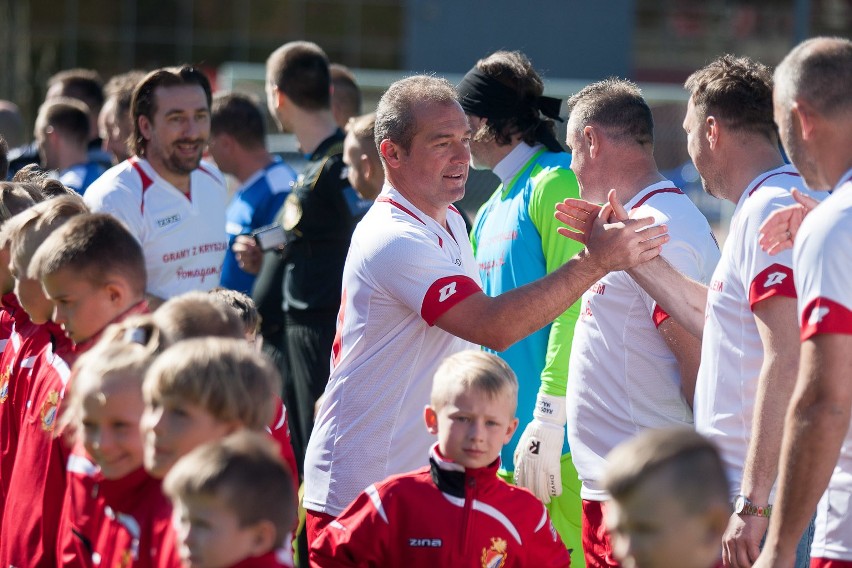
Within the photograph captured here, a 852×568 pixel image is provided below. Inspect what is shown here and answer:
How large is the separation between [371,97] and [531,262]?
1673 centimetres

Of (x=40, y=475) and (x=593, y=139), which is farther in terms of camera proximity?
(x=593, y=139)

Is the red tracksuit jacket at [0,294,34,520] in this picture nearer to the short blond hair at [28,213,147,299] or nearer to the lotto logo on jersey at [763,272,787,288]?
the short blond hair at [28,213,147,299]

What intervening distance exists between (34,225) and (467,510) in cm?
168

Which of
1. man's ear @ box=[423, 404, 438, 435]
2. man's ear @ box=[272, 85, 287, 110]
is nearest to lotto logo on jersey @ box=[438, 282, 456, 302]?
man's ear @ box=[423, 404, 438, 435]

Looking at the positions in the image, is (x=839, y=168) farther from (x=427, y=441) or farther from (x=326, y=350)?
(x=326, y=350)

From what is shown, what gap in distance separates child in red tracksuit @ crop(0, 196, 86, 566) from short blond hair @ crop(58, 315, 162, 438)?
40 centimetres

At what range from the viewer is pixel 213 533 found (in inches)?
98.1

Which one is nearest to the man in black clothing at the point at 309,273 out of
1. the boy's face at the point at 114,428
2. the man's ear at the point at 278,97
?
the man's ear at the point at 278,97

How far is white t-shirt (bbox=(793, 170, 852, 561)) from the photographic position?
277 cm

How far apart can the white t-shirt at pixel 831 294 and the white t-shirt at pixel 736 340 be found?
0.55 metres

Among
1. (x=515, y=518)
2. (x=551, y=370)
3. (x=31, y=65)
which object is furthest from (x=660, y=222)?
(x=31, y=65)

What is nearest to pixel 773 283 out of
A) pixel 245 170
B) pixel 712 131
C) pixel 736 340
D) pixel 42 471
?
pixel 736 340

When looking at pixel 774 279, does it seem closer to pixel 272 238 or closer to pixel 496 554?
pixel 496 554

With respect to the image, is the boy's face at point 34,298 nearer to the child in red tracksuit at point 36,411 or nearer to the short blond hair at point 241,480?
the child in red tracksuit at point 36,411
